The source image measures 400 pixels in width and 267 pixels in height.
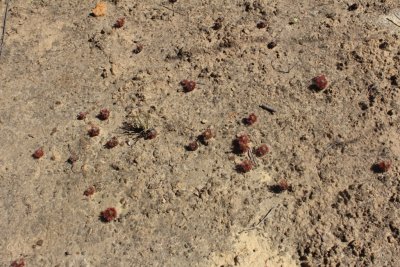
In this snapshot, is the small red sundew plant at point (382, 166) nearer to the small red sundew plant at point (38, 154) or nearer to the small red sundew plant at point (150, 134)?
the small red sundew plant at point (150, 134)

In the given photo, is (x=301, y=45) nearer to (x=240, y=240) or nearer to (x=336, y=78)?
(x=336, y=78)

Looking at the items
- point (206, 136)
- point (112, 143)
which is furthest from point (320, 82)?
point (112, 143)

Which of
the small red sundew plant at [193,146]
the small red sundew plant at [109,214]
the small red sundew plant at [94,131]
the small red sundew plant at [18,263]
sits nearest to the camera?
the small red sundew plant at [18,263]

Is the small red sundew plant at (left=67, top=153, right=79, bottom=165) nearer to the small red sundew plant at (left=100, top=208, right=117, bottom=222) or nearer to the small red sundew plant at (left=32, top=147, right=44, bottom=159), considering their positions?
the small red sundew plant at (left=32, top=147, right=44, bottom=159)

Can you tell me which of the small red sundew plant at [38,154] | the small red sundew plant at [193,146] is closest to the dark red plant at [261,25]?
the small red sundew plant at [193,146]

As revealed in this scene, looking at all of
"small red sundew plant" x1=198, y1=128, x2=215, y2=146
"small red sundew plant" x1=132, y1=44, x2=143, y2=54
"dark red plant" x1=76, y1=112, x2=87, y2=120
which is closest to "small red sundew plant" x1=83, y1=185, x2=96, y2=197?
"dark red plant" x1=76, y1=112, x2=87, y2=120
